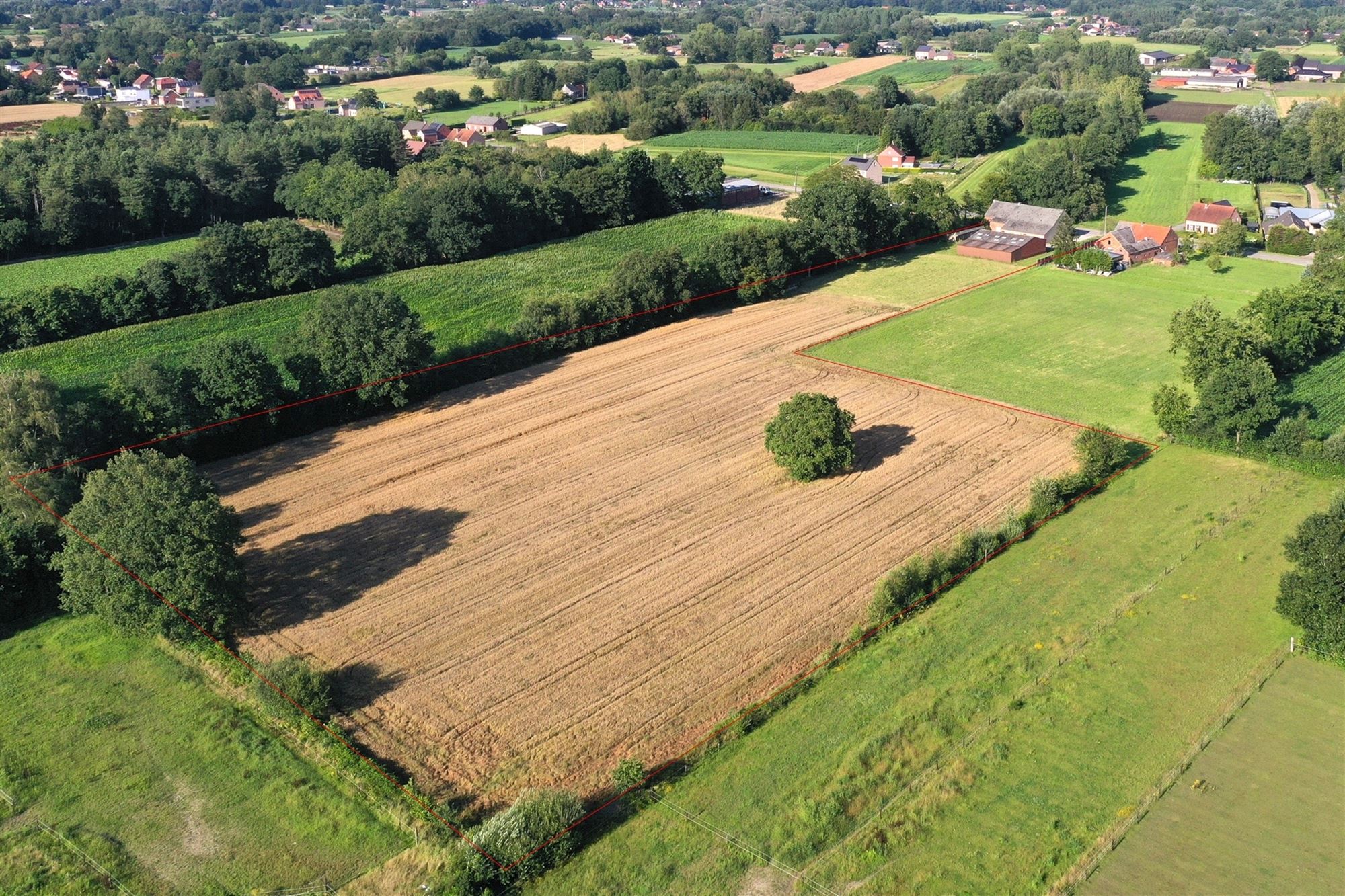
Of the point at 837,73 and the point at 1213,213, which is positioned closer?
the point at 1213,213

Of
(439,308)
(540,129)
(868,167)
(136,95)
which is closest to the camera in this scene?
(439,308)

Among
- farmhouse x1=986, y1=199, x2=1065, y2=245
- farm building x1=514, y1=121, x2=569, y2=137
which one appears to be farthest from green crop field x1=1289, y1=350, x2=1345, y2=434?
farm building x1=514, y1=121, x2=569, y2=137

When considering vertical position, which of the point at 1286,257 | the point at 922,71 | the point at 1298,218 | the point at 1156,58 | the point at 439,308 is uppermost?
the point at 922,71

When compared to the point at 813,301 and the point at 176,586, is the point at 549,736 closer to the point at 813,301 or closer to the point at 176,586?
the point at 176,586

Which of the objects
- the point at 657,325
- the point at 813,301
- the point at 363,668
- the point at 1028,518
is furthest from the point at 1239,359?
the point at 363,668

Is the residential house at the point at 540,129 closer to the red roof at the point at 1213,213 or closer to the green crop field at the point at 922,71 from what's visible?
the green crop field at the point at 922,71

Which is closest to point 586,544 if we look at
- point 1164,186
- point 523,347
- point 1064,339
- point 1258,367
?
point 523,347

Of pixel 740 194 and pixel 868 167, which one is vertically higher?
pixel 868 167

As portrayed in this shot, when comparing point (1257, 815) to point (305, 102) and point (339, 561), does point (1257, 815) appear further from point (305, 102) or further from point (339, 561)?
point (305, 102)
